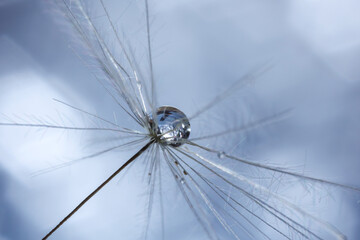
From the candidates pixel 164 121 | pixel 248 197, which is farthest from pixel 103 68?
pixel 248 197

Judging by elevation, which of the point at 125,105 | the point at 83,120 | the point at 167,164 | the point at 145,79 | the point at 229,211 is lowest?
the point at 229,211

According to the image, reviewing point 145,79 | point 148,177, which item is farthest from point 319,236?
point 145,79

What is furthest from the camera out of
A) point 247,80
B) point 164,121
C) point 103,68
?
point 103,68

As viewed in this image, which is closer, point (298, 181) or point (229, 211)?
point (298, 181)

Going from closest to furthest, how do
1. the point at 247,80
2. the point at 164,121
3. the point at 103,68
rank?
the point at 247,80 < the point at 164,121 < the point at 103,68

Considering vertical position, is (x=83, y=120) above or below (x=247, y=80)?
below

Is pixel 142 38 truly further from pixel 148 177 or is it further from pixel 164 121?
pixel 148 177
